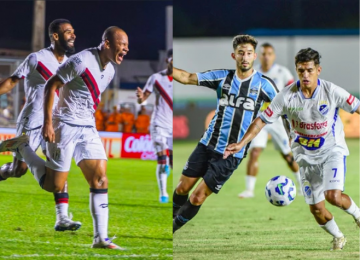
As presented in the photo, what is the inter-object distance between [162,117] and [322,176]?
1.45 metres

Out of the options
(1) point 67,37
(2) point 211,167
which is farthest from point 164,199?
(1) point 67,37

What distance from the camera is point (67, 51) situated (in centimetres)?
512

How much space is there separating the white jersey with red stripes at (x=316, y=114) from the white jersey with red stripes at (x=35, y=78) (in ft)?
5.76

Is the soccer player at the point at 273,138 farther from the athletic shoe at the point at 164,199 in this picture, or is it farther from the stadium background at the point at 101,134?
the stadium background at the point at 101,134

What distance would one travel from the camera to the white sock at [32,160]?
5.09 m

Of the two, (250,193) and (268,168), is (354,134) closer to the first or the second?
(268,168)

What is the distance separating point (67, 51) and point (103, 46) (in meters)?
0.29

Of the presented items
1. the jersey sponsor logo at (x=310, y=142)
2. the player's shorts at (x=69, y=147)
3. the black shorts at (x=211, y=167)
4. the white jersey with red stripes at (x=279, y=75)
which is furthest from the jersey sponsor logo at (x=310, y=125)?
the white jersey with red stripes at (x=279, y=75)

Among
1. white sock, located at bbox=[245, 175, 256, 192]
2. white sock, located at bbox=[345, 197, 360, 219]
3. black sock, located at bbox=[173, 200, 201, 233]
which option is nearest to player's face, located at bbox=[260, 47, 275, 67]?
white sock, located at bbox=[245, 175, 256, 192]

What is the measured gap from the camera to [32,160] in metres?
5.10

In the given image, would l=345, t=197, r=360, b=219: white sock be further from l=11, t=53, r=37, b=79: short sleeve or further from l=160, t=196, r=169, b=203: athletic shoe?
l=11, t=53, r=37, b=79: short sleeve

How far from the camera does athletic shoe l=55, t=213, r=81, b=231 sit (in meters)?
5.18

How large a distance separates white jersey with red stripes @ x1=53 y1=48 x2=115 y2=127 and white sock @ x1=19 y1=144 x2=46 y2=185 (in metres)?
0.34

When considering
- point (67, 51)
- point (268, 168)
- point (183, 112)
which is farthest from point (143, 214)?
point (183, 112)
